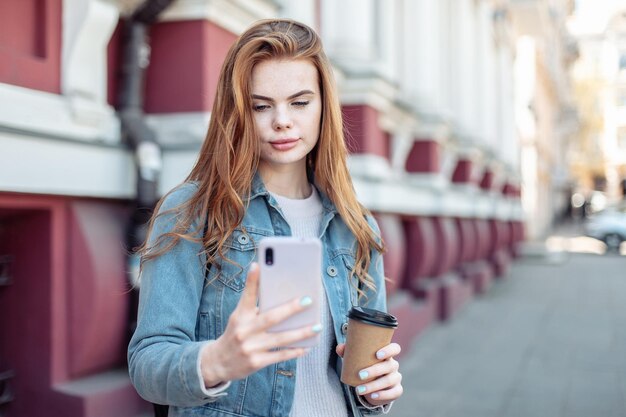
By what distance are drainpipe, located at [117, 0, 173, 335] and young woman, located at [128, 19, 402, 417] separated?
1819 millimetres

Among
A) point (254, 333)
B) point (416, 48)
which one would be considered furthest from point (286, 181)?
point (416, 48)

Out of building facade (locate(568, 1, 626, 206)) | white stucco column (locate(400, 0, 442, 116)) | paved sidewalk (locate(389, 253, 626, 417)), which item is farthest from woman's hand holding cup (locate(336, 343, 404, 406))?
building facade (locate(568, 1, 626, 206))

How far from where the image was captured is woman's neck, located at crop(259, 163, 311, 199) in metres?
1.93

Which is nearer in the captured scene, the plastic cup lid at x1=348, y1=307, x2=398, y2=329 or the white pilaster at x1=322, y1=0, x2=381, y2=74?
the plastic cup lid at x1=348, y1=307, x2=398, y2=329

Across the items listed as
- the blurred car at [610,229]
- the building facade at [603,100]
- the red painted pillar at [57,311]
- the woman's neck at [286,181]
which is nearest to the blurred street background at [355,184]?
the red painted pillar at [57,311]

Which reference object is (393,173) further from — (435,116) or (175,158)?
(175,158)

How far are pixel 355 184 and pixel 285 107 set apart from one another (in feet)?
13.3

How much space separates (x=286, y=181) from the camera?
1954mm

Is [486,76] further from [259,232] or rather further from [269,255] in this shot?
[269,255]

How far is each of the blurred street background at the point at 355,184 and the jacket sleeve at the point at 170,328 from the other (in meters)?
1.55

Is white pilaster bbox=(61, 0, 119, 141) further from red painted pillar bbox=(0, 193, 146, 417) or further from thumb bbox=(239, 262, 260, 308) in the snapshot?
thumb bbox=(239, 262, 260, 308)

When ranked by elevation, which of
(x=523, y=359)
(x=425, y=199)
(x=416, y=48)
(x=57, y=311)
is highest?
(x=416, y=48)

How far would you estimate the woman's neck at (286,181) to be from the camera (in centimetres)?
193

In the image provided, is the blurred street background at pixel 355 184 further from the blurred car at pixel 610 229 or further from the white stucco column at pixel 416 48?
the blurred car at pixel 610 229
